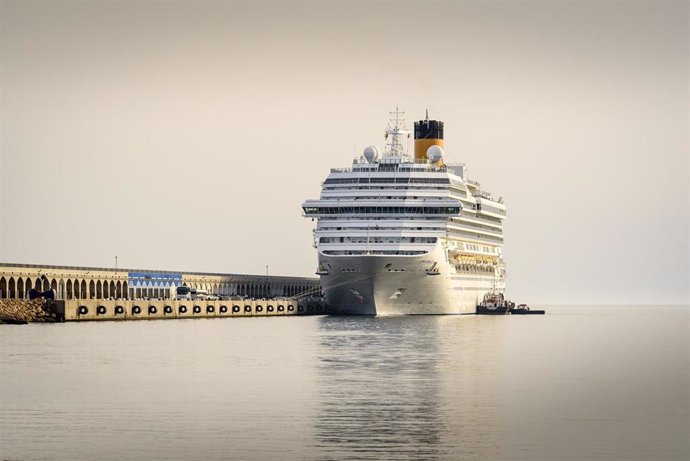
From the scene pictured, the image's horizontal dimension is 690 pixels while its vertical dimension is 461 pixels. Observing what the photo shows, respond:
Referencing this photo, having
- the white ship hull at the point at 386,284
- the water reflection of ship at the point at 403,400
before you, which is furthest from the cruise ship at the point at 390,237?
the water reflection of ship at the point at 403,400

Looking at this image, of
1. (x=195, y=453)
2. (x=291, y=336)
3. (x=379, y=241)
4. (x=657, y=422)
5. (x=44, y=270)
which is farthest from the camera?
(x=44, y=270)

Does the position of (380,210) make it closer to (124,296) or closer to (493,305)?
(493,305)

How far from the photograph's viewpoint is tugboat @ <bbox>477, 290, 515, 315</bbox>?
13902cm

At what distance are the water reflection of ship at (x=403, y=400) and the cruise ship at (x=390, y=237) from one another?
33947 mm

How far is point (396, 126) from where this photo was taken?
137 m

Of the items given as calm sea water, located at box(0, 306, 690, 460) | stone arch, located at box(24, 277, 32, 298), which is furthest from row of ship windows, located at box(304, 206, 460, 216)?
calm sea water, located at box(0, 306, 690, 460)

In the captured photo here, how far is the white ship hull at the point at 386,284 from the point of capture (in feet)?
371

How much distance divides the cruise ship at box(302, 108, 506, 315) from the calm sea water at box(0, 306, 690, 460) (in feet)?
110

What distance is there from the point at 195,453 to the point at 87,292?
334 feet

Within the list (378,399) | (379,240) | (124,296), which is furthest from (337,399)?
(124,296)

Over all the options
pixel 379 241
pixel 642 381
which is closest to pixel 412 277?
pixel 379 241

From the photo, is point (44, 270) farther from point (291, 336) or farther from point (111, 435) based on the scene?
point (111, 435)

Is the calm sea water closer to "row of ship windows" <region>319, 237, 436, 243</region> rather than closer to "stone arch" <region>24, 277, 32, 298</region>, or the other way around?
"row of ship windows" <region>319, 237, 436, 243</region>

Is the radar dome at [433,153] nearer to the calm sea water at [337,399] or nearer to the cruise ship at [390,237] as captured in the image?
the cruise ship at [390,237]
